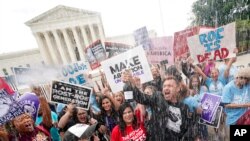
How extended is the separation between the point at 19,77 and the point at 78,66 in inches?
40.2

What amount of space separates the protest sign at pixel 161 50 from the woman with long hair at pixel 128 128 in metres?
1.61

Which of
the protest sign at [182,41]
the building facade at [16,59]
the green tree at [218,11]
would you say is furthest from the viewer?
the building facade at [16,59]

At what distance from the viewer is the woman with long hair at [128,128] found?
3.02 m

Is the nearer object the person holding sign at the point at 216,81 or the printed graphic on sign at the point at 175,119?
the printed graphic on sign at the point at 175,119

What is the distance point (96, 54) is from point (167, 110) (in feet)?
7.03

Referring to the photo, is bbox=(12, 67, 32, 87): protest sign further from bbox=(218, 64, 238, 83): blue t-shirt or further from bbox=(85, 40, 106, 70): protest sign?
bbox=(218, 64, 238, 83): blue t-shirt

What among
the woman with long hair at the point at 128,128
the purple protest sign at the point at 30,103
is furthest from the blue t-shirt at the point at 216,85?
the purple protest sign at the point at 30,103

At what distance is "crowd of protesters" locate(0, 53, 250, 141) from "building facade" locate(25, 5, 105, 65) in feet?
63.0

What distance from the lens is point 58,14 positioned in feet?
82.6

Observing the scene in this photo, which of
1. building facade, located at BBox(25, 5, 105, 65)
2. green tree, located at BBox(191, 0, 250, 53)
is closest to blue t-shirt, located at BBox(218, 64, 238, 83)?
green tree, located at BBox(191, 0, 250, 53)

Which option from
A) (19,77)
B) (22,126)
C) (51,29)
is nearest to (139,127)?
(22,126)

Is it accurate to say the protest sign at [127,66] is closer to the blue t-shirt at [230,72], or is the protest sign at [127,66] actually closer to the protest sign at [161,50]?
the protest sign at [161,50]

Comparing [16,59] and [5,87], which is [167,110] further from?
[16,59]

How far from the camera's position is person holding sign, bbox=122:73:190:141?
3.03 m
